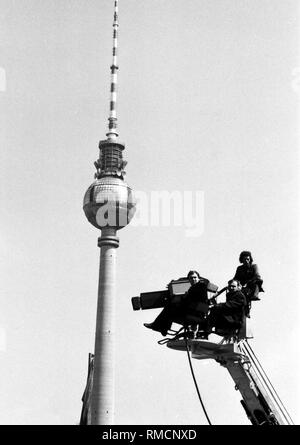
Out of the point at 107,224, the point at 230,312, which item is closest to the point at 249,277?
the point at 230,312

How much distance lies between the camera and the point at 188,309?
12.0m

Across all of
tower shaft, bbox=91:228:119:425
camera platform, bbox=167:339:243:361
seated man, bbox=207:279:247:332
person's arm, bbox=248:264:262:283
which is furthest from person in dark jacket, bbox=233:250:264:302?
tower shaft, bbox=91:228:119:425

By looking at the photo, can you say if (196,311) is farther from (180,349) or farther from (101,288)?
(101,288)

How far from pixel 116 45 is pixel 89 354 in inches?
2212

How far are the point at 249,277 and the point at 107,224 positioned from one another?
124m

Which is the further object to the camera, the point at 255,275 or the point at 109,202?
the point at 109,202

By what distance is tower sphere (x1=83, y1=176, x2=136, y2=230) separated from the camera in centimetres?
13325

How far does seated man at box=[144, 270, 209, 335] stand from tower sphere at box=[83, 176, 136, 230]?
396ft

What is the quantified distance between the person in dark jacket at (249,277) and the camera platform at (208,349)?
37.7 inches

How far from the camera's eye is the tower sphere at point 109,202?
133250mm

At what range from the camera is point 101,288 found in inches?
5113

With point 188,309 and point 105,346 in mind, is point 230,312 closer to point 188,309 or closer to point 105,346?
point 188,309

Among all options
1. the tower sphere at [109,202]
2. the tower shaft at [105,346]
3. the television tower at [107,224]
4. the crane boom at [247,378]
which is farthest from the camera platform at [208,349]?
the tower sphere at [109,202]
